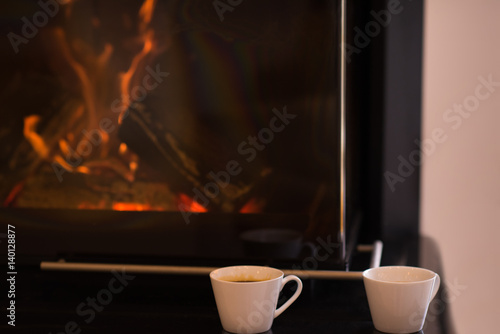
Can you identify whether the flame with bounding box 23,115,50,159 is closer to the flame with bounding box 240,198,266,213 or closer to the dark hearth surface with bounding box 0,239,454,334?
the dark hearth surface with bounding box 0,239,454,334

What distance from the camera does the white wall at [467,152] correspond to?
1.28m

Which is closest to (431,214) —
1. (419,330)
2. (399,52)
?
(399,52)

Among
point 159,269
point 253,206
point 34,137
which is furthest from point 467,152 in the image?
point 34,137

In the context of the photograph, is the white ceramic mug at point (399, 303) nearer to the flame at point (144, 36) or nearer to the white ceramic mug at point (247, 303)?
the white ceramic mug at point (247, 303)

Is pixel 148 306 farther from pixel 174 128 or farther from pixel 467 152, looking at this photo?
pixel 467 152

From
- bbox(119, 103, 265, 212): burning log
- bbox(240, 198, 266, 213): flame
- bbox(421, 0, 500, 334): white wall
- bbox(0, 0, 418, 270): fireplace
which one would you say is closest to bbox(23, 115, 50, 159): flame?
bbox(0, 0, 418, 270): fireplace

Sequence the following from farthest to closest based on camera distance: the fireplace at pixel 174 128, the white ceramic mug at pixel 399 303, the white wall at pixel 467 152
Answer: the white wall at pixel 467 152 → the fireplace at pixel 174 128 → the white ceramic mug at pixel 399 303

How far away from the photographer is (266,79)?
86 centimetres

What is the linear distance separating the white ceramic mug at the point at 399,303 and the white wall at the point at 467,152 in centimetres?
64

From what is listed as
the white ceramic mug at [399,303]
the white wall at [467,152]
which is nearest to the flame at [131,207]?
the white ceramic mug at [399,303]

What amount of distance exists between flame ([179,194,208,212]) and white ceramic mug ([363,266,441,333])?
0.29 metres

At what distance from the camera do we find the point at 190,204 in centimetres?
90

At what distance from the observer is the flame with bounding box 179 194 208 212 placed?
89 centimetres

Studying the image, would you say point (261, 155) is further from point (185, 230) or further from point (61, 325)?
point (61, 325)
